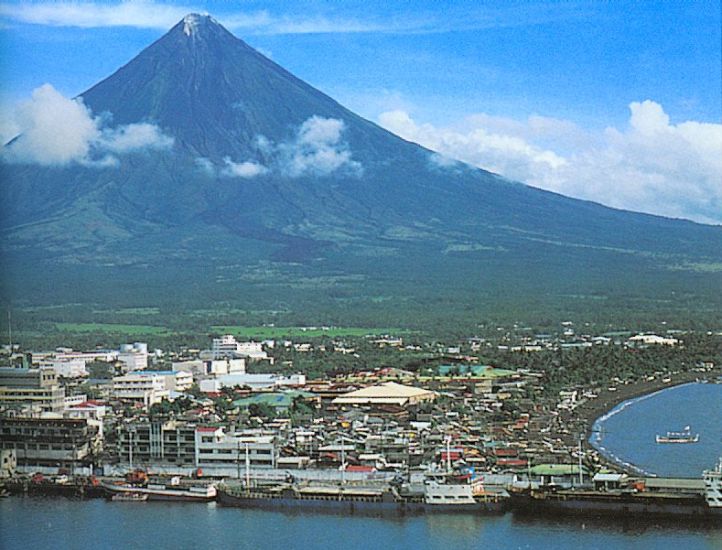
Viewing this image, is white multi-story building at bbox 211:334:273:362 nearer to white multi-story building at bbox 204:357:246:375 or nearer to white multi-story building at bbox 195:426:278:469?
white multi-story building at bbox 204:357:246:375

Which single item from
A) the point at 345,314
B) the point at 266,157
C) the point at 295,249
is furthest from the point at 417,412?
the point at 266,157

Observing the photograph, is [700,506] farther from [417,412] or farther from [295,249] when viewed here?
[295,249]

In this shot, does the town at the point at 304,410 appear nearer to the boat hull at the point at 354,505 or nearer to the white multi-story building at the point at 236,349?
the white multi-story building at the point at 236,349

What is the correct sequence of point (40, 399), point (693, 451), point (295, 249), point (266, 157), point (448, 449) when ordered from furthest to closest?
point (266, 157), point (295, 249), point (40, 399), point (693, 451), point (448, 449)

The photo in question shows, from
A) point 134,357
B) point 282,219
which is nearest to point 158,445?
point 134,357

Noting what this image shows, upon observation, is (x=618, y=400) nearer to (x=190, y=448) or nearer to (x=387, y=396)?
(x=387, y=396)

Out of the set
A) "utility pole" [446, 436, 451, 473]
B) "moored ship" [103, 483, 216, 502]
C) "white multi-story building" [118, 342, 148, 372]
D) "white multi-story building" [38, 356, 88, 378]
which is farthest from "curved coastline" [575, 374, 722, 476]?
"white multi-story building" [38, 356, 88, 378]
